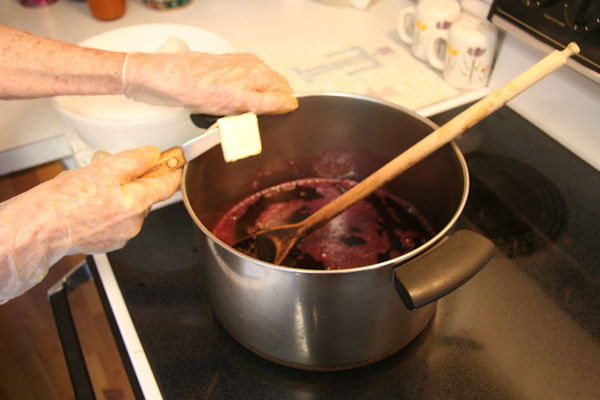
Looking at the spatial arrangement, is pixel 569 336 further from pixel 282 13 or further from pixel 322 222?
pixel 282 13

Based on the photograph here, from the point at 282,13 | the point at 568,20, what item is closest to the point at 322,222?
the point at 568,20

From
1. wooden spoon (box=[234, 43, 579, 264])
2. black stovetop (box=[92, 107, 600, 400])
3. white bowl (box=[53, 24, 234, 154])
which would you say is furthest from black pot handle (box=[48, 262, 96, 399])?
wooden spoon (box=[234, 43, 579, 264])

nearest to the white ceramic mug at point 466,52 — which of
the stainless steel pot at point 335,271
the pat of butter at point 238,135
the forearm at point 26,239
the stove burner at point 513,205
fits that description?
the stove burner at point 513,205

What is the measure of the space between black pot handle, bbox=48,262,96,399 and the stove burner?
0.61 meters

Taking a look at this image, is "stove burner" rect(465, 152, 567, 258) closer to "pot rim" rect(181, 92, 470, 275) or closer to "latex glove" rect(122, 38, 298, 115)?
"pot rim" rect(181, 92, 470, 275)

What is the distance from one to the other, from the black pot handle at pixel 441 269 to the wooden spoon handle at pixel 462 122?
5.0 inches

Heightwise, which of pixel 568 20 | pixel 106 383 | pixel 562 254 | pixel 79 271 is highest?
pixel 568 20

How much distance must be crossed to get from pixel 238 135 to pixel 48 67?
0.98ft

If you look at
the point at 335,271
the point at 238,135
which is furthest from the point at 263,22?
the point at 335,271

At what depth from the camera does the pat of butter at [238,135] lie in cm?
59

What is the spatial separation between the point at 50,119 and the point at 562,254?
877 mm

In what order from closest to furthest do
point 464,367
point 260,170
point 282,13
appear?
point 464,367 < point 260,170 < point 282,13

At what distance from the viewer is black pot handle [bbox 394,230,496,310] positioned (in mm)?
449

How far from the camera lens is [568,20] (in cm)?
69
